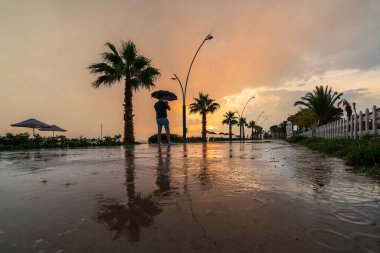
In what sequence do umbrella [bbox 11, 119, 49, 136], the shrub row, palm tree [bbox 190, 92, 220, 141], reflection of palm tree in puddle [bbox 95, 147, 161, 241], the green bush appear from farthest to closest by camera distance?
palm tree [bbox 190, 92, 220, 141] → the green bush → umbrella [bbox 11, 119, 49, 136] → the shrub row → reflection of palm tree in puddle [bbox 95, 147, 161, 241]

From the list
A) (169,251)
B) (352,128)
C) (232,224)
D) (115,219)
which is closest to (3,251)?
(115,219)

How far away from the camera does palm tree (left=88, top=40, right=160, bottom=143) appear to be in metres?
20.8

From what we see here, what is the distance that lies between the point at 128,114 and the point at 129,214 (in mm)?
20021

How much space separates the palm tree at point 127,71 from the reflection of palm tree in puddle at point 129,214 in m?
19.1

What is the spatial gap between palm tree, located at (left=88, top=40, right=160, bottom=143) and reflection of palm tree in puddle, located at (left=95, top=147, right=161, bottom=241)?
1912 centimetres

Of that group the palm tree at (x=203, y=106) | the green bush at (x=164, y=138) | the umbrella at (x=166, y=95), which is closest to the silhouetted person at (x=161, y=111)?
the umbrella at (x=166, y=95)

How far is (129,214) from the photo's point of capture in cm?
148

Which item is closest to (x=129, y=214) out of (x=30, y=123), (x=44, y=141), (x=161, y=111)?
(x=161, y=111)

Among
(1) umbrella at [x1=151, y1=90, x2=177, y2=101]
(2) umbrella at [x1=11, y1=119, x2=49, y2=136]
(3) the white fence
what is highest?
(1) umbrella at [x1=151, y1=90, x2=177, y2=101]

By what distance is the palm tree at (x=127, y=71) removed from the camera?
20.8m

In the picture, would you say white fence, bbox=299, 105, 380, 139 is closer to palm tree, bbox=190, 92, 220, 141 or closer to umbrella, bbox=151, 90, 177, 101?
umbrella, bbox=151, 90, 177, 101

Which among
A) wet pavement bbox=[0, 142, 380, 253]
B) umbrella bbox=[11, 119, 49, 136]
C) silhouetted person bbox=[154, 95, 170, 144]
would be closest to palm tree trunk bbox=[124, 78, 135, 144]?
silhouetted person bbox=[154, 95, 170, 144]

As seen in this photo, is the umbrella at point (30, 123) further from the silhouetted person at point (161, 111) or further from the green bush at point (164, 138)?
the silhouetted person at point (161, 111)

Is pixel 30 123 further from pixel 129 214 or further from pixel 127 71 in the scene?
pixel 129 214
